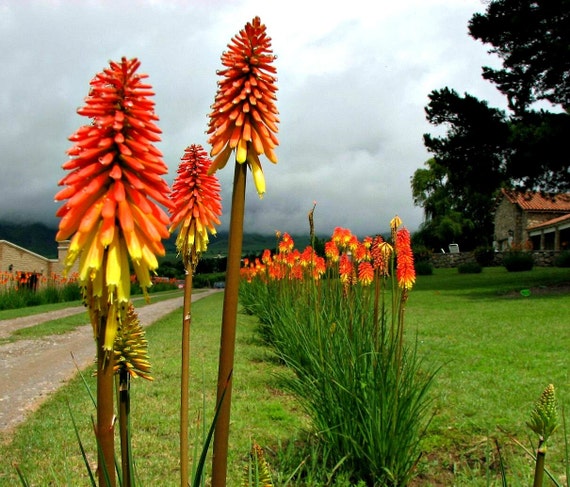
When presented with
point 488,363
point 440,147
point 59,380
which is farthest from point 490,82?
point 59,380

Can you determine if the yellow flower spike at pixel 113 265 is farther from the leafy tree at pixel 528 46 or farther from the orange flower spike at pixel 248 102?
the leafy tree at pixel 528 46

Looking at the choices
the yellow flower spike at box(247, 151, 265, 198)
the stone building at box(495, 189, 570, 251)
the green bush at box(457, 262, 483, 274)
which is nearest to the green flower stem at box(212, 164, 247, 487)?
the yellow flower spike at box(247, 151, 265, 198)

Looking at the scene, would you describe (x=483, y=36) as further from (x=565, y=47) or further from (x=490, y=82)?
(x=565, y=47)

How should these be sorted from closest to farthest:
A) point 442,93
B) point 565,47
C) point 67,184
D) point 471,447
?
1. point 67,184
2. point 471,447
3. point 565,47
4. point 442,93

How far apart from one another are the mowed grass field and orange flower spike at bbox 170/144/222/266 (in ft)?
2.05

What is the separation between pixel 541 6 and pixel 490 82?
3.14 m

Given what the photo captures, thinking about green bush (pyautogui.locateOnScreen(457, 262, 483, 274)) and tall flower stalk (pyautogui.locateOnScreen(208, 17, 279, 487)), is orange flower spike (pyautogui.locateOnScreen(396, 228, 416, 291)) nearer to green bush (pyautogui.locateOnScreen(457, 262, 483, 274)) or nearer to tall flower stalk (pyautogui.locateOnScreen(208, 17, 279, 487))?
tall flower stalk (pyautogui.locateOnScreen(208, 17, 279, 487))

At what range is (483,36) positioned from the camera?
2275 centimetres

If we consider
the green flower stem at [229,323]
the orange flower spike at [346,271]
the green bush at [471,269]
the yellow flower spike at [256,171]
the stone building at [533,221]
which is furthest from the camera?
the stone building at [533,221]

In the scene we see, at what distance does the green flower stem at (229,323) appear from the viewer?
46.3 inches

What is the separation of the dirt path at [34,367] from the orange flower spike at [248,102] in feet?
10.4

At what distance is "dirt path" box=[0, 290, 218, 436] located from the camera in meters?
6.44

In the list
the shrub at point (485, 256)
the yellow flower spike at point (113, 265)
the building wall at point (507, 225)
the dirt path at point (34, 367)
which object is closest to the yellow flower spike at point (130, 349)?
the yellow flower spike at point (113, 265)

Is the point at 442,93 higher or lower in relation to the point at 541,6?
lower
